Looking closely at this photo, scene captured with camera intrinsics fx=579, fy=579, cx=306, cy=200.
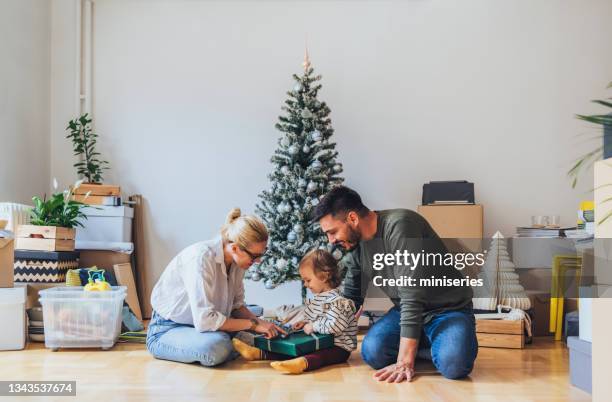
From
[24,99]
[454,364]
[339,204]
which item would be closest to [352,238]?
[339,204]

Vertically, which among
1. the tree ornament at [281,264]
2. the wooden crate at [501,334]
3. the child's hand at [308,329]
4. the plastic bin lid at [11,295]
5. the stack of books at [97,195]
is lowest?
the wooden crate at [501,334]

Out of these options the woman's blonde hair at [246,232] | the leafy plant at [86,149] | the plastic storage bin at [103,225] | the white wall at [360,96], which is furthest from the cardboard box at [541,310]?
the leafy plant at [86,149]

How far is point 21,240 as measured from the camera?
348 centimetres

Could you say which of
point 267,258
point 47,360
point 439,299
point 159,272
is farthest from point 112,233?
point 439,299

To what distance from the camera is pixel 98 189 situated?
13.5 feet

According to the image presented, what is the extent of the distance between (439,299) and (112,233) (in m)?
2.50

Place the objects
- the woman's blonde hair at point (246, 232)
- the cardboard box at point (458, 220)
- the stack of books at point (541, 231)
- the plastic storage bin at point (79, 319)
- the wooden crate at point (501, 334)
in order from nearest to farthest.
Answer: the woman's blonde hair at point (246, 232) → the plastic storage bin at point (79, 319) → the wooden crate at point (501, 334) → the stack of books at point (541, 231) → the cardboard box at point (458, 220)

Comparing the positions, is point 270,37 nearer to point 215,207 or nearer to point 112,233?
point 215,207

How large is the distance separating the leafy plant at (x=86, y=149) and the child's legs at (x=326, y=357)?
2463 millimetres

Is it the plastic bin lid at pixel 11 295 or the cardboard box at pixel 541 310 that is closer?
the plastic bin lid at pixel 11 295

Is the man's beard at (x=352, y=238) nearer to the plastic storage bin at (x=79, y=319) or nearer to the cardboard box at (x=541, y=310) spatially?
the plastic storage bin at (x=79, y=319)

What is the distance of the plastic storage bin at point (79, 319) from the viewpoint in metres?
2.96

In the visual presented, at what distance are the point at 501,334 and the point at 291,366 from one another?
1525 mm

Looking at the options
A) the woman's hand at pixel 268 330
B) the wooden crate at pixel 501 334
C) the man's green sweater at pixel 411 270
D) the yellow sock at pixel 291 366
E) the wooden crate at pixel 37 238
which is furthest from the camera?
the wooden crate at pixel 37 238
